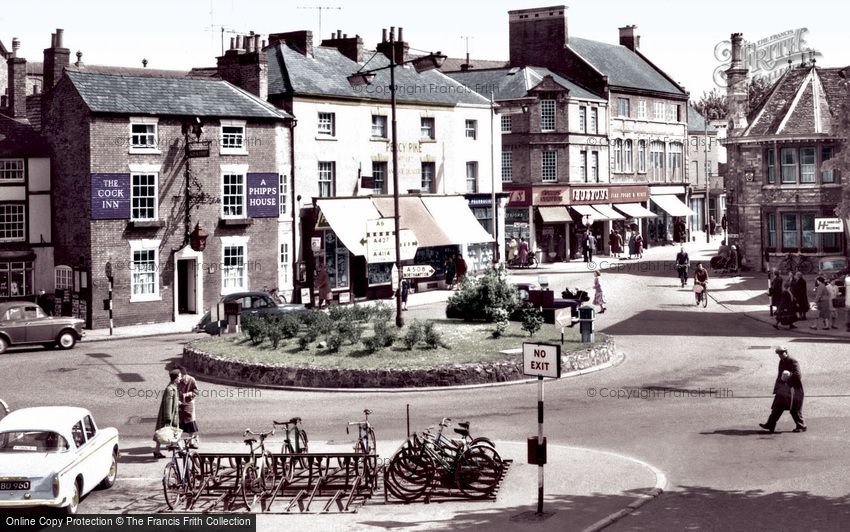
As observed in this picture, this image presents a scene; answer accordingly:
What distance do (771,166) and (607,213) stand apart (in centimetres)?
1517

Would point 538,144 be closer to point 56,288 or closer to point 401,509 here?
point 56,288

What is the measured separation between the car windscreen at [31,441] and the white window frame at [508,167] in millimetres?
53236

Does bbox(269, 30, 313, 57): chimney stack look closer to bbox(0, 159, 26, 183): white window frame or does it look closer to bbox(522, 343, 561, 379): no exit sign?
bbox(0, 159, 26, 183): white window frame

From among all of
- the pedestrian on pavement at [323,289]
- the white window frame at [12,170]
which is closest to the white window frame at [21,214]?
the white window frame at [12,170]

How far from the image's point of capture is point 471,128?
195 feet

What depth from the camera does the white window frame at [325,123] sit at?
50375mm

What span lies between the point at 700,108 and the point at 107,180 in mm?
106451

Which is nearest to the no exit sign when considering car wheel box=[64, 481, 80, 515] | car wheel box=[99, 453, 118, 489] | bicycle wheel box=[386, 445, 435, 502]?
bicycle wheel box=[386, 445, 435, 502]

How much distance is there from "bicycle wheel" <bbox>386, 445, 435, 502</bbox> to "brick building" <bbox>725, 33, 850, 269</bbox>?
41522 mm

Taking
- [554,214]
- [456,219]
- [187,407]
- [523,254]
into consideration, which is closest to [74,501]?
[187,407]

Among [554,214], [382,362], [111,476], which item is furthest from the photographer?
[554,214]

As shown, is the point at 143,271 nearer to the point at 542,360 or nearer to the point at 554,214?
the point at 542,360

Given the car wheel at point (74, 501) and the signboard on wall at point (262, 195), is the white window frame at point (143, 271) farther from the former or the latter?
the car wheel at point (74, 501)

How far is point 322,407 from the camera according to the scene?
2664 centimetres
